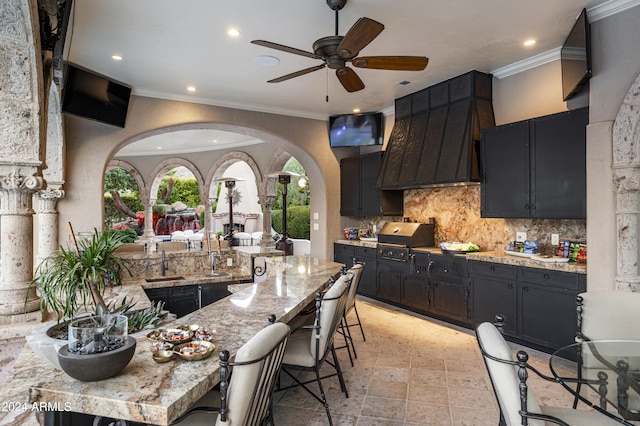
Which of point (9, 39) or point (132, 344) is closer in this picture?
point (132, 344)

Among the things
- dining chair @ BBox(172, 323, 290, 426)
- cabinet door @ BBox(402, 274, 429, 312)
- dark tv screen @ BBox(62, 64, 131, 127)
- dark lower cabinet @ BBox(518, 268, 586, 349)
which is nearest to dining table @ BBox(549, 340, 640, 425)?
dining chair @ BBox(172, 323, 290, 426)

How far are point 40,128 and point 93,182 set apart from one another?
2479 millimetres

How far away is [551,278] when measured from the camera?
3773 mm

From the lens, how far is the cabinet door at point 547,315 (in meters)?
3.62

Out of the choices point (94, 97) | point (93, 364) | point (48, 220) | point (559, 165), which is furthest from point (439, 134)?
point (48, 220)

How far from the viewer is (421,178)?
536cm

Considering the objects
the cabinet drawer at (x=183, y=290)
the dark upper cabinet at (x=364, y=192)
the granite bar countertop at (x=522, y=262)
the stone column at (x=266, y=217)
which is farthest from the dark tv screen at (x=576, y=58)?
the stone column at (x=266, y=217)

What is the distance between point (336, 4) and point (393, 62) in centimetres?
67

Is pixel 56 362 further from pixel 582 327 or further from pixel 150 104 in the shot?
pixel 150 104

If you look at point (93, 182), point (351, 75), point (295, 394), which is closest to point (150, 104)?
point (93, 182)

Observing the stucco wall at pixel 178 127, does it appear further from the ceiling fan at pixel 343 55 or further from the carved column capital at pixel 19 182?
the ceiling fan at pixel 343 55

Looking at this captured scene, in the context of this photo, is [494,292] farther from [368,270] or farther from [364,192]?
[364,192]

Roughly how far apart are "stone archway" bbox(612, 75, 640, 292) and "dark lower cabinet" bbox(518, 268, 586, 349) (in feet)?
1.31

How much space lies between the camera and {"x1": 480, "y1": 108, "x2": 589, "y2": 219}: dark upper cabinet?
3.75 metres
